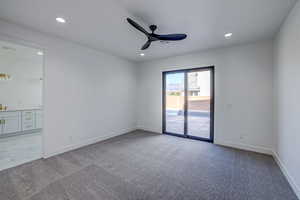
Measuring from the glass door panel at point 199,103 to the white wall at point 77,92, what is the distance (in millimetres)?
2389

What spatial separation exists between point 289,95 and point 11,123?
727 centimetres

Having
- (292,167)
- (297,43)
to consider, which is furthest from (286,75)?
(292,167)

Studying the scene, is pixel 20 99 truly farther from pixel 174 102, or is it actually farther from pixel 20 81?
pixel 174 102

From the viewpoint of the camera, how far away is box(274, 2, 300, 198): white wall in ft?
6.09

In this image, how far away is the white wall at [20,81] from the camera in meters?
4.51

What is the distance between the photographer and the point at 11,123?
423 cm

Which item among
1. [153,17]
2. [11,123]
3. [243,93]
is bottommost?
[11,123]

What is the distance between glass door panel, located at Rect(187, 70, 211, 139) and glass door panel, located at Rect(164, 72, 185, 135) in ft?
0.79

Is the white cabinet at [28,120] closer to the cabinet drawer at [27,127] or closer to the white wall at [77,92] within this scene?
the cabinet drawer at [27,127]

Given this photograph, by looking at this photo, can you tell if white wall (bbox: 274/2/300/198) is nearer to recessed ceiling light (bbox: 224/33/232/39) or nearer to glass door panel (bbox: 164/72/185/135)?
recessed ceiling light (bbox: 224/33/232/39)

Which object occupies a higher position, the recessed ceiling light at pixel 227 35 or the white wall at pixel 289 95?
the recessed ceiling light at pixel 227 35

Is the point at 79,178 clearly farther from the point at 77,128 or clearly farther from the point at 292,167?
the point at 292,167

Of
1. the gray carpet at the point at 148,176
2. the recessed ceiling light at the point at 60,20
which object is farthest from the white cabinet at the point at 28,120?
the recessed ceiling light at the point at 60,20

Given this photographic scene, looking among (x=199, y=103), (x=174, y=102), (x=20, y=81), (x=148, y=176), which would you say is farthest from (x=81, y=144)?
(x=20, y=81)
